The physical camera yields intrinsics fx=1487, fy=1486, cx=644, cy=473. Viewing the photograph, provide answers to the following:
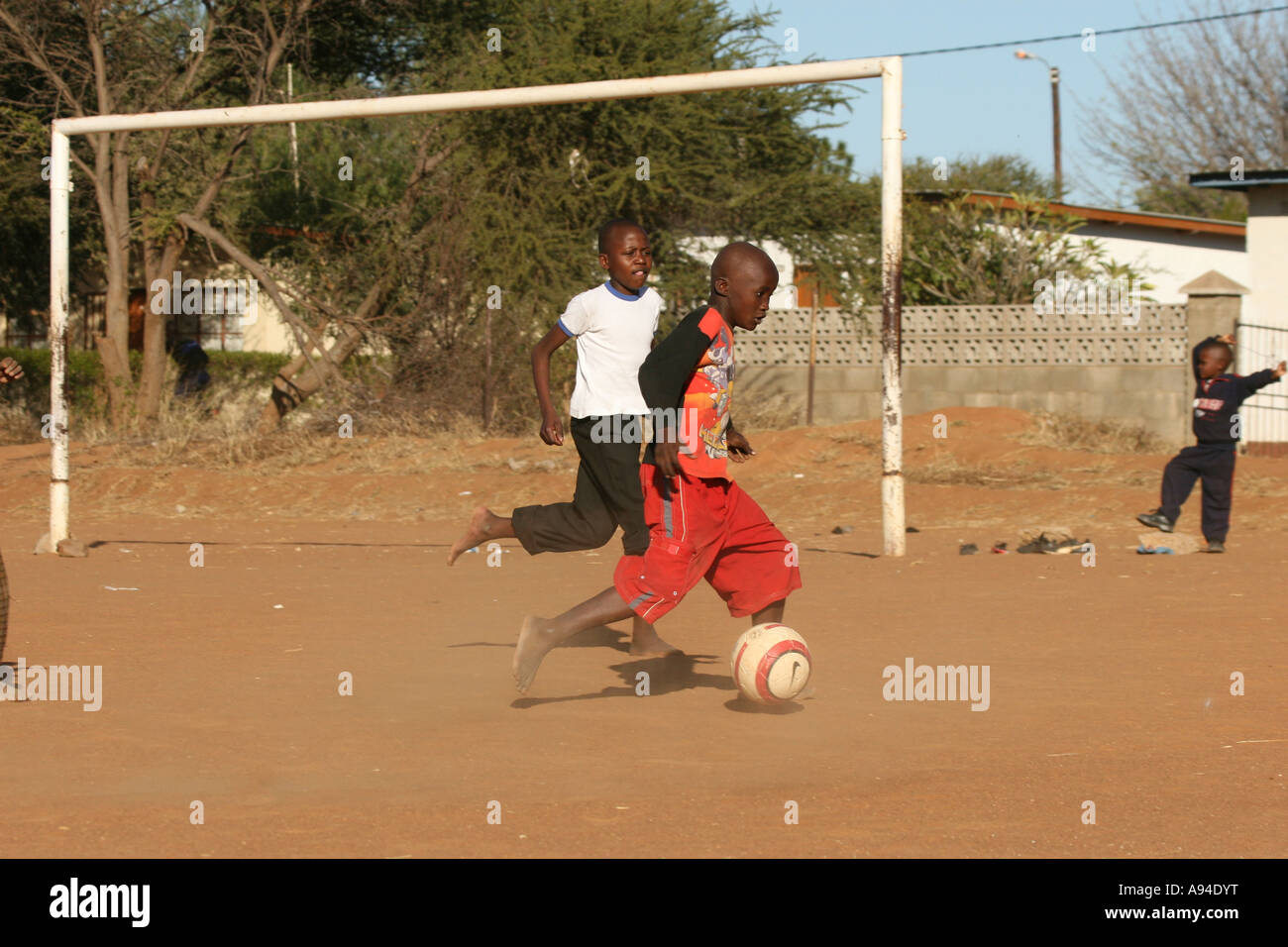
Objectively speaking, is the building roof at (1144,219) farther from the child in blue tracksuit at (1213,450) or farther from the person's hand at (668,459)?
the person's hand at (668,459)

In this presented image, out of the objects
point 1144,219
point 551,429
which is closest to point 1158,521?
point 551,429

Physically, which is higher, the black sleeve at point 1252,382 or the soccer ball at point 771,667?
the black sleeve at point 1252,382

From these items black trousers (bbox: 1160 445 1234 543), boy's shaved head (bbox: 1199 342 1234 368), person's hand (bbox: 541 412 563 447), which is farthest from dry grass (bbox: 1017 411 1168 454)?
person's hand (bbox: 541 412 563 447)

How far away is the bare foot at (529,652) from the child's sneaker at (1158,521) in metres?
6.71

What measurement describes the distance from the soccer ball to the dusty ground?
117 millimetres

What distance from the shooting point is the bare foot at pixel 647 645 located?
6840 mm

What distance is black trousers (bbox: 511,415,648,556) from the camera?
675 cm

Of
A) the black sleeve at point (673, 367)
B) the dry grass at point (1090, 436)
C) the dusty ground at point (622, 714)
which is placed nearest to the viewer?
the dusty ground at point (622, 714)

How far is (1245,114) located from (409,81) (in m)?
23.9

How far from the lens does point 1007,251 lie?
73.2 ft

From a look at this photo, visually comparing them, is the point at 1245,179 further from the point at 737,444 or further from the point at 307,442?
the point at 737,444

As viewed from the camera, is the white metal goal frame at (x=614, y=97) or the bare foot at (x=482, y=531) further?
the white metal goal frame at (x=614, y=97)

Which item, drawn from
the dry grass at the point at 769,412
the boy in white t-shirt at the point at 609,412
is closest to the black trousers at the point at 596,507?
the boy in white t-shirt at the point at 609,412

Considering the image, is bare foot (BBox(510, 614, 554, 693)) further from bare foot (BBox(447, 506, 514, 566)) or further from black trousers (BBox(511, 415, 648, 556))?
bare foot (BBox(447, 506, 514, 566))
